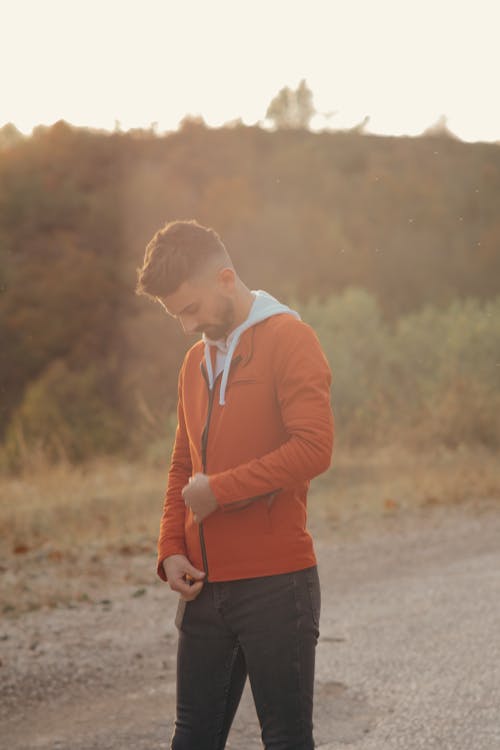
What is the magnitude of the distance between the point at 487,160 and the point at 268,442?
162 ft

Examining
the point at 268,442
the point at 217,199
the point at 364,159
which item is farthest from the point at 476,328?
the point at 364,159

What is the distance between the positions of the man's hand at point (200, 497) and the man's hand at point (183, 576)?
14 cm

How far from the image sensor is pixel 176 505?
2.58 m

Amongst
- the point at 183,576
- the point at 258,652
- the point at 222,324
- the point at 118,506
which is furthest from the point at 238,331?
the point at 118,506

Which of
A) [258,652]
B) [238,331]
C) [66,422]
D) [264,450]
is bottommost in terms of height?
[66,422]

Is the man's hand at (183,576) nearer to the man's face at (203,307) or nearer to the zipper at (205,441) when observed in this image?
the zipper at (205,441)

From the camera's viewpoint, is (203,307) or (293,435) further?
(203,307)

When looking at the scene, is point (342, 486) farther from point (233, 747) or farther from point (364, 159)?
point (364, 159)

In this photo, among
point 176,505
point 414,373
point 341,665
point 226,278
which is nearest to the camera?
point 226,278

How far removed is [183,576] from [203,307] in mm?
627

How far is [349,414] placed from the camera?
1558 centimetres

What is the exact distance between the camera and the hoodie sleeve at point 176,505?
2498 millimetres

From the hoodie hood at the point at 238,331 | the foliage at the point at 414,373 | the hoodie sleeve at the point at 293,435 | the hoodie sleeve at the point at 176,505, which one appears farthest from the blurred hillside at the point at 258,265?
the hoodie sleeve at the point at 293,435

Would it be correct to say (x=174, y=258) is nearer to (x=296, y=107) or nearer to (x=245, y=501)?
(x=245, y=501)
